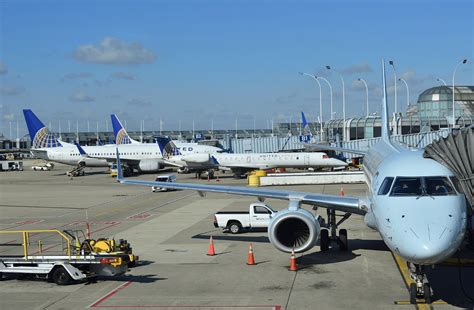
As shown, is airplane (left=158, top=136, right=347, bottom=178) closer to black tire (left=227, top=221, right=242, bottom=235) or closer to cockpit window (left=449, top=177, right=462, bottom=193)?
black tire (left=227, top=221, right=242, bottom=235)

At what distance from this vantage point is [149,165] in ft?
251

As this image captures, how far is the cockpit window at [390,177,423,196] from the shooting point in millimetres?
13070

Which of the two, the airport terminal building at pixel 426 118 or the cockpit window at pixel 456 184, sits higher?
the airport terminal building at pixel 426 118

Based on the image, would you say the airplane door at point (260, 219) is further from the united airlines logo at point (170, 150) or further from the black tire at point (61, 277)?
the united airlines logo at point (170, 150)

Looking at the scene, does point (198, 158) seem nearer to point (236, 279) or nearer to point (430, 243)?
point (236, 279)

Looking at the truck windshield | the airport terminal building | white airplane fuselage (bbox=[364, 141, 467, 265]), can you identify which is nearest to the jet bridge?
white airplane fuselage (bbox=[364, 141, 467, 265])

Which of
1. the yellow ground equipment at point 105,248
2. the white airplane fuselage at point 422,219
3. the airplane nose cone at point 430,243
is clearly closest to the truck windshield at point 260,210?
the yellow ground equipment at point 105,248

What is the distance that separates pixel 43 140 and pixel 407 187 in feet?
253

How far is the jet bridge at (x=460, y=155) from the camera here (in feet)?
54.7

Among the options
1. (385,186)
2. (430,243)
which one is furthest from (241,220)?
(430,243)

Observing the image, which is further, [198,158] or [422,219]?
[198,158]

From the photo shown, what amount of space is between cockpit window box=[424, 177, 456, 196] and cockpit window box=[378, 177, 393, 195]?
938 millimetres

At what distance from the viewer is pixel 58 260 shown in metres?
17.3

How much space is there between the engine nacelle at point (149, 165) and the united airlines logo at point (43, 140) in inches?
623
